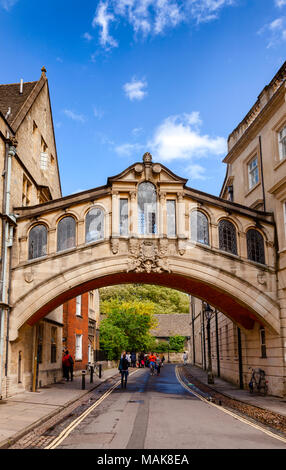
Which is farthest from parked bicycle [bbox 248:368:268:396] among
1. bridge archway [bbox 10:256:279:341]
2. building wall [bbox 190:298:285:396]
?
bridge archway [bbox 10:256:279:341]

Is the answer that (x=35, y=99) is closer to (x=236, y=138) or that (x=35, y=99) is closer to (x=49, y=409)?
(x=236, y=138)

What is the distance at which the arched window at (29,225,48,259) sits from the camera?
19516 mm

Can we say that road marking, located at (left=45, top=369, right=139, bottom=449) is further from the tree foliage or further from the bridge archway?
the tree foliage

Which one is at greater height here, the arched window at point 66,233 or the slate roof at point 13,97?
the slate roof at point 13,97

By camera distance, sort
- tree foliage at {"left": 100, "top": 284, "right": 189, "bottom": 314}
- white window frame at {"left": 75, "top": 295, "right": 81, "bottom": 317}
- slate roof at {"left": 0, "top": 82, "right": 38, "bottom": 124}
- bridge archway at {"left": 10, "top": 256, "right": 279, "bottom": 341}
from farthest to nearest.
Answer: tree foliage at {"left": 100, "top": 284, "right": 189, "bottom": 314}
white window frame at {"left": 75, "top": 295, "right": 81, "bottom": 317}
slate roof at {"left": 0, "top": 82, "right": 38, "bottom": 124}
bridge archway at {"left": 10, "top": 256, "right": 279, "bottom": 341}

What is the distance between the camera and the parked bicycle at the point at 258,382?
63.6 ft

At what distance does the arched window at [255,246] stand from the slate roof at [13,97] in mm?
11162

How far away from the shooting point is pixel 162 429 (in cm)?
1043

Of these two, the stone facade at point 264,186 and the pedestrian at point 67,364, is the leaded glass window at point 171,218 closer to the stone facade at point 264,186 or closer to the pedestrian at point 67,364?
the stone facade at point 264,186

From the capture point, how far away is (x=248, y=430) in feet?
34.0

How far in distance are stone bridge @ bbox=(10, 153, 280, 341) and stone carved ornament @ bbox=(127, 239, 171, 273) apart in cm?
4

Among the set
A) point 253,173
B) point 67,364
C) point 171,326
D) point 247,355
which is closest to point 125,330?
point 67,364

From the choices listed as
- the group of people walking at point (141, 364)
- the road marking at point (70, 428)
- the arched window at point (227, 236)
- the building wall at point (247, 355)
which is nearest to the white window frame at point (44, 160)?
the arched window at point (227, 236)
